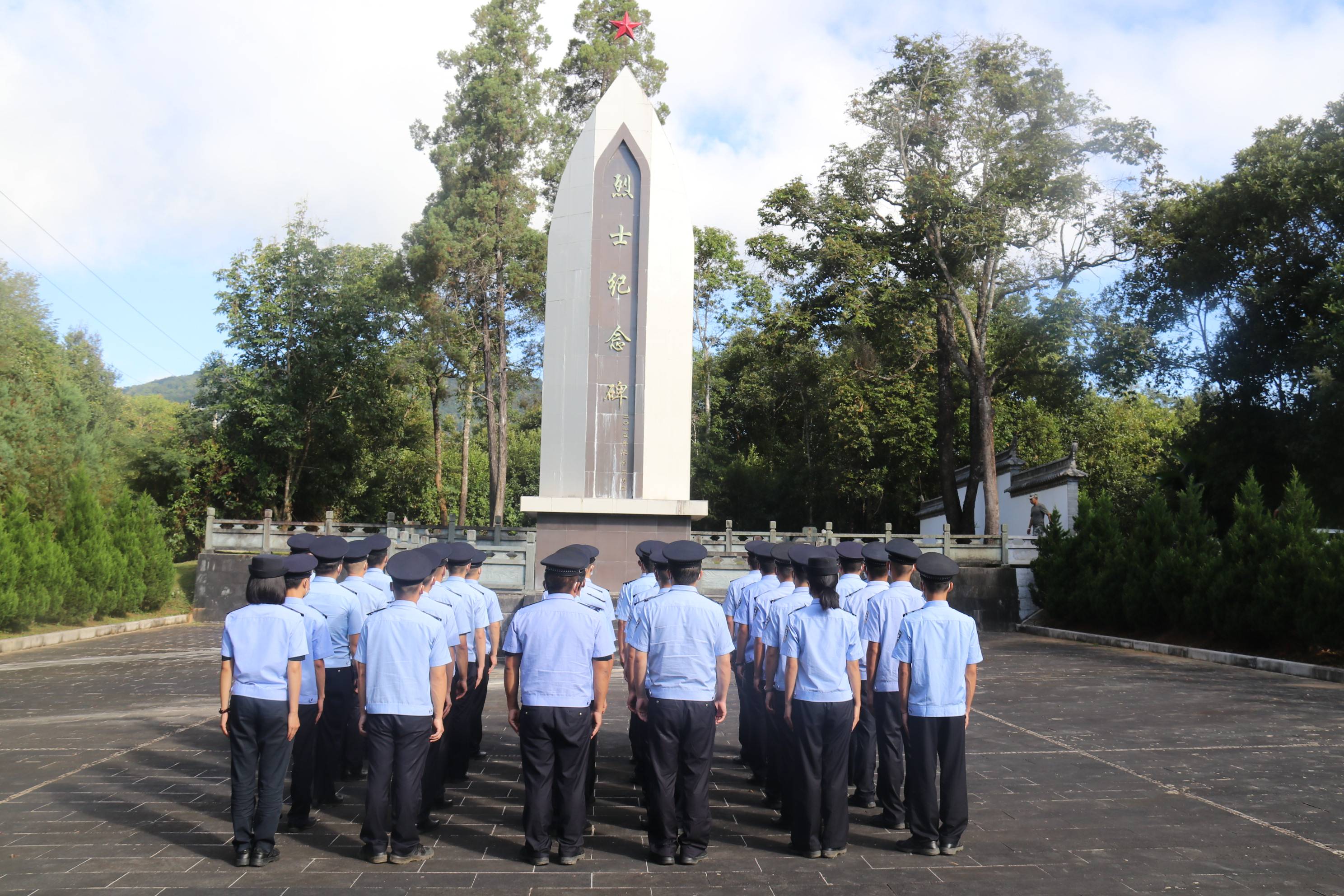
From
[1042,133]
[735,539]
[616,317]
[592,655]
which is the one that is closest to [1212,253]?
[1042,133]

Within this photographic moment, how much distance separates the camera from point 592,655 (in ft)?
16.7

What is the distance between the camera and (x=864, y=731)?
20.3ft

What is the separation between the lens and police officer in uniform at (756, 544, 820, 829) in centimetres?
559

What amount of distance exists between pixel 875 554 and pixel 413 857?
10.0 feet

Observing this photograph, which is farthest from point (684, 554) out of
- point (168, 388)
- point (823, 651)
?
point (168, 388)

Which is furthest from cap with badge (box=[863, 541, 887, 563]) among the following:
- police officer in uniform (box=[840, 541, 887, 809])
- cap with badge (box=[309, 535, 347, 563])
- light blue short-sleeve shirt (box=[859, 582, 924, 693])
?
cap with badge (box=[309, 535, 347, 563])

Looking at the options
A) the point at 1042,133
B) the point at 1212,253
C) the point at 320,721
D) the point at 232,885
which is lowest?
the point at 232,885

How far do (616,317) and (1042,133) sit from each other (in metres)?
12.9

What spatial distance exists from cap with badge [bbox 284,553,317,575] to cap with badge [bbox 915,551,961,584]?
132 inches

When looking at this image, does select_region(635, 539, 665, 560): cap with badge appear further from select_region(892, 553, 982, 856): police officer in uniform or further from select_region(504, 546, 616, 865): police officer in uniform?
select_region(892, 553, 982, 856): police officer in uniform

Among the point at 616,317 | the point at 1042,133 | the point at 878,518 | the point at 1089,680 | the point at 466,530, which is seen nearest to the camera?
the point at 1089,680

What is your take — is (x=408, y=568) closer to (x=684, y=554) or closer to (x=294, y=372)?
(x=684, y=554)

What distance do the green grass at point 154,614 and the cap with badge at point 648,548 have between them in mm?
12108

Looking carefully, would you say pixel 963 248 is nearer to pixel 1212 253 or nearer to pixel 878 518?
pixel 1212 253
